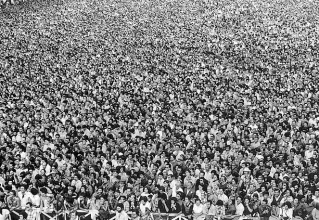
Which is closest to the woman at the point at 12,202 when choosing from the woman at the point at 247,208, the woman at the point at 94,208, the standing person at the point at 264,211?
the woman at the point at 94,208

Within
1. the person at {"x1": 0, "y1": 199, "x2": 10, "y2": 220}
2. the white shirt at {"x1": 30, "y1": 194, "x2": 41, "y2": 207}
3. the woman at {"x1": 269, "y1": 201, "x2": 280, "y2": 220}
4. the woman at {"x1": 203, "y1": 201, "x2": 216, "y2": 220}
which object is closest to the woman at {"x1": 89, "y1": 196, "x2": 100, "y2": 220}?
the white shirt at {"x1": 30, "y1": 194, "x2": 41, "y2": 207}

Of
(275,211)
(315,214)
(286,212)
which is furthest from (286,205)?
(315,214)

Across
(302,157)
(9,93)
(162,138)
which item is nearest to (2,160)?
(162,138)

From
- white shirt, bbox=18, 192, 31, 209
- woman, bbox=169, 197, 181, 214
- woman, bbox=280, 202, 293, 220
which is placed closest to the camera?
woman, bbox=280, 202, 293, 220

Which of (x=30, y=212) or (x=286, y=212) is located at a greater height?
(x=30, y=212)

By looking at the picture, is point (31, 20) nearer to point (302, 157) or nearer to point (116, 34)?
point (116, 34)

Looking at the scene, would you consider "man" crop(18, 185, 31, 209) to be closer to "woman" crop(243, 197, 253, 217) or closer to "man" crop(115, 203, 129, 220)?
"man" crop(115, 203, 129, 220)

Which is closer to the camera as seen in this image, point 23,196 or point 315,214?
point 315,214

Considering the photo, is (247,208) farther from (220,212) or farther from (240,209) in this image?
(220,212)

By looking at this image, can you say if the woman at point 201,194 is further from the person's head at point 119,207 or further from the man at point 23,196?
the man at point 23,196
